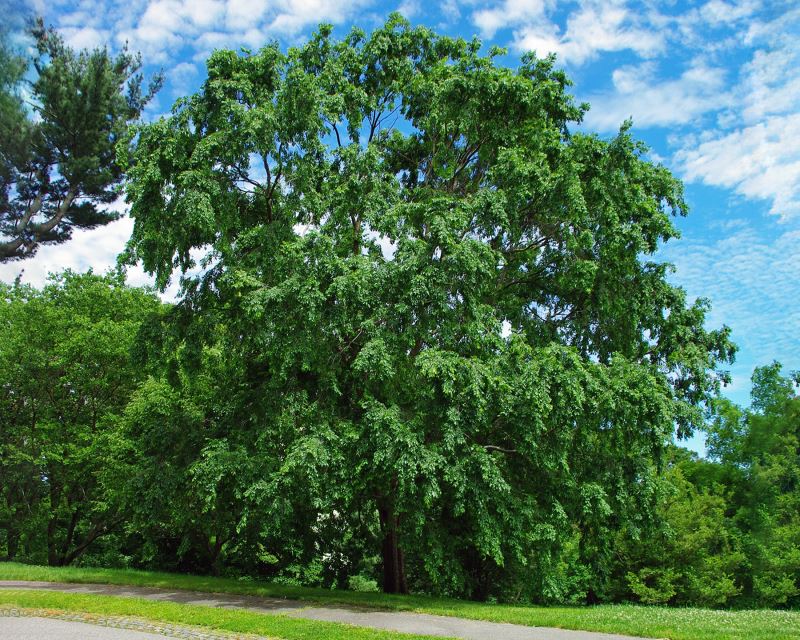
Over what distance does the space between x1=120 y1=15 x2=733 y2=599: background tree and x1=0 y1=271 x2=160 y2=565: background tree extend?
10.3 meters

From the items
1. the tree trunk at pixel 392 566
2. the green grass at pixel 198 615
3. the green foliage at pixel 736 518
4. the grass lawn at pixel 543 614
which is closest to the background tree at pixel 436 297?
the tree trunk at pixel 392 566

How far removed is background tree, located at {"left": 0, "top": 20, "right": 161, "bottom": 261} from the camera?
8.84 m

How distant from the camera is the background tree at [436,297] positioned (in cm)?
1273

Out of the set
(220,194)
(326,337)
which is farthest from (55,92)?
(326,337)

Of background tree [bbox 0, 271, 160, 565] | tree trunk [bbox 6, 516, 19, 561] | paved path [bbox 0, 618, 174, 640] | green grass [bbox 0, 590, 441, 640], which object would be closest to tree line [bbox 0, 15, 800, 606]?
green grass [bbox 0, 590, 441, 640]

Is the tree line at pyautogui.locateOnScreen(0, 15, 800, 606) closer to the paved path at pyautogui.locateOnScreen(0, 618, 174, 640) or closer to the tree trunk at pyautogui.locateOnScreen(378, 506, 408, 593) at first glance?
the tree trunk at pyautogui.locateOnScreen(378, 506, 408, 593)

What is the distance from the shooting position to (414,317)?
13.4 metres

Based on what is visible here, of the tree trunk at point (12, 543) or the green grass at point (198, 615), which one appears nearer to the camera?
the green grass at point (198, 615)

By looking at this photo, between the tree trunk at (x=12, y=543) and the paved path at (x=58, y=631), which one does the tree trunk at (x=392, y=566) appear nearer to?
the paved path at (x=58, y=631)

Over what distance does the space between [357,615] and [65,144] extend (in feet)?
30.7

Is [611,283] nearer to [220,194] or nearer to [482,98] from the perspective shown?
[482,98]

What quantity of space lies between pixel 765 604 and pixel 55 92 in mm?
28100

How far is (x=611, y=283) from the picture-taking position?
50.3 ft

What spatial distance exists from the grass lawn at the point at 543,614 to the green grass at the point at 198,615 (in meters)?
1.52
